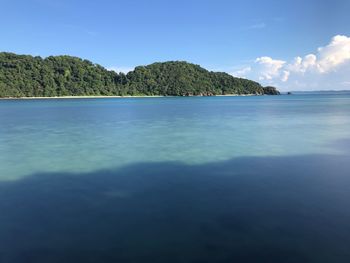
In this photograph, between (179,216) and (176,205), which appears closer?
(179,216)

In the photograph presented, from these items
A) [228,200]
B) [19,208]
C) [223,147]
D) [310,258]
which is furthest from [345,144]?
[19,208]

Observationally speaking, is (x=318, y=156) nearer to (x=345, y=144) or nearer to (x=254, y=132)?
(x=345, y=144)

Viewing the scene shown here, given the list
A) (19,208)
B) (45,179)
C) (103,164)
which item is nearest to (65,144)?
(103,164)

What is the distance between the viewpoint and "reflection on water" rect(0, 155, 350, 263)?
795 centimetres

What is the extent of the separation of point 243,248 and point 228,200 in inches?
144

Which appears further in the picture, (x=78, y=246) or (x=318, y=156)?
(x=318, y=156)

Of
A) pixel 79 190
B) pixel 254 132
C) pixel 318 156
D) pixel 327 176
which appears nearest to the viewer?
pixel 79 190

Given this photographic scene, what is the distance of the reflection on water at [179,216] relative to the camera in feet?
26.1

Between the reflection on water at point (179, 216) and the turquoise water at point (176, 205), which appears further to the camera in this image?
the turquoise water at point (176, 205)

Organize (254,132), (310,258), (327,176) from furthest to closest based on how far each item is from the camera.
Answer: (254,132) → (327,176) → (310,258)

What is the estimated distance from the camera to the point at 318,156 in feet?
64.5

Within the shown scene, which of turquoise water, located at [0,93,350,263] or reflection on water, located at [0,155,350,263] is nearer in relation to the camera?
reflection on water, located at [0,155,350,263]

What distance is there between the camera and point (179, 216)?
33.7 ft

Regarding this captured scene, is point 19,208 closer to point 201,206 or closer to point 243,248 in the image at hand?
point 201,206
